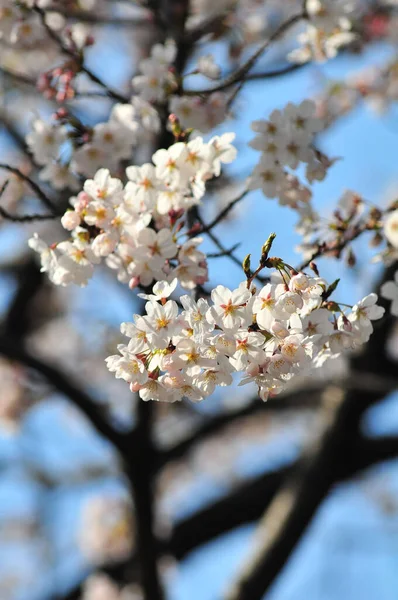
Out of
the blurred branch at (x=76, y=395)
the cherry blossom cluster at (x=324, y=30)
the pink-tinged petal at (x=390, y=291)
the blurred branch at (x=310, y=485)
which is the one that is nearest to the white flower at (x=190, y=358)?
the pink-tinged petal at (x=390, y=291)

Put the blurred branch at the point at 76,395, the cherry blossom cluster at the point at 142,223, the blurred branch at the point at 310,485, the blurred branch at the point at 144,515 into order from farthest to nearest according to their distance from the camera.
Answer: the blurred branch at the point at 310,485
the blurred branch at the point at 144,515
the blurred branch at the point at 76,395
the cherry blossom cluster at the point at 142,223

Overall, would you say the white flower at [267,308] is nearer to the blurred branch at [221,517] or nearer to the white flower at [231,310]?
the white flower at [231,310]

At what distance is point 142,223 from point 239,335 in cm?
42

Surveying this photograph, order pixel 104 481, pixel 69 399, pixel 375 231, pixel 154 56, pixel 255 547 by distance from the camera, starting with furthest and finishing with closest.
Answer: pixel 104 481
pixel 255 547
pixel 69 399
pixel 154 56
pixel 375 231

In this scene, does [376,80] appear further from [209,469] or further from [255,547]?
[209,469]

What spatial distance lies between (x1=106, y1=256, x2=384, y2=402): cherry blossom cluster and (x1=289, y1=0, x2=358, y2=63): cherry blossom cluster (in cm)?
146

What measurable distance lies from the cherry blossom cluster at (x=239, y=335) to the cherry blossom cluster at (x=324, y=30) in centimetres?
146

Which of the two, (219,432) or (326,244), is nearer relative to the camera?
(326,244)

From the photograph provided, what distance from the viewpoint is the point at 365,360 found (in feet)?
13.0

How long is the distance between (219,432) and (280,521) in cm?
65

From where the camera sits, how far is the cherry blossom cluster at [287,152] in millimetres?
1865

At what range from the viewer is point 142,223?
5.02 feet

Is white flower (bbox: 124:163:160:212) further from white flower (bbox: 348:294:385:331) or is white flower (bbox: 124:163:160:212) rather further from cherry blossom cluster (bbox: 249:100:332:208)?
white flower (bbox: 348:294:385:331)

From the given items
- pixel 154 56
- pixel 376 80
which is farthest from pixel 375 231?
pixel 376 80
